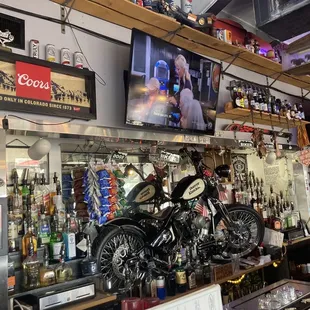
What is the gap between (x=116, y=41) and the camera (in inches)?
109

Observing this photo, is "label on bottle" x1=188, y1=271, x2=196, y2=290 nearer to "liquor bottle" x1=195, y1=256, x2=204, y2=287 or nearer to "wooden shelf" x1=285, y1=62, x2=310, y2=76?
"liquor bottle" x1=195, y1=256, x2=204, y2=287

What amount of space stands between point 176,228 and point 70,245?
1.03m

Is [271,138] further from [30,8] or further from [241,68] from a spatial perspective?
[30,8]

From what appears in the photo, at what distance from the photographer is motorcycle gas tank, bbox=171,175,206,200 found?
313cm

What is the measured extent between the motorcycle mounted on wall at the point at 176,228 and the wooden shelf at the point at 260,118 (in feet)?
1.95

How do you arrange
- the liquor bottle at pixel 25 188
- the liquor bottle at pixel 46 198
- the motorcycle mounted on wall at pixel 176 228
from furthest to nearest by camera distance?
the liquor bottle at pixel 25 188
the liquor bottle at pixel 46 198
the motorcycle mounted on wall at pixel 176 228

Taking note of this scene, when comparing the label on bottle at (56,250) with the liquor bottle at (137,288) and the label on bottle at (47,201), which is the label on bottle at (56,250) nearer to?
the label on bottle at (47,201)

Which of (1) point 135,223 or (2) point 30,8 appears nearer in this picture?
(2) point 30,8

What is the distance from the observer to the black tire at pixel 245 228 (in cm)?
353

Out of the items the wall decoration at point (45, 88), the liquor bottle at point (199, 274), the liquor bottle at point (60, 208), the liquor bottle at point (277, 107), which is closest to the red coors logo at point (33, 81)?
the wall decoration at point (45, 88)

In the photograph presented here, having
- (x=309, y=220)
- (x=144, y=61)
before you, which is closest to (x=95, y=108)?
(x=144, y=61)

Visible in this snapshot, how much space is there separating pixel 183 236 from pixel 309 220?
275cm

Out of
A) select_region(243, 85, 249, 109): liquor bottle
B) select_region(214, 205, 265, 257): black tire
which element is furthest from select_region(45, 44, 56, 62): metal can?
select_region(214, 205, 265, 257): black tire

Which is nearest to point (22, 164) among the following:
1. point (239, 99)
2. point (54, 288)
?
point (54, 288)
